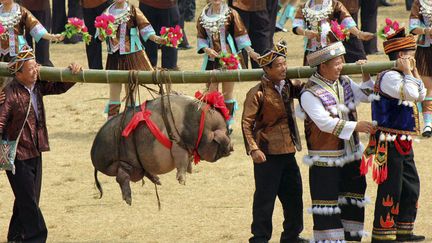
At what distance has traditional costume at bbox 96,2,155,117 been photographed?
12609 millimetres

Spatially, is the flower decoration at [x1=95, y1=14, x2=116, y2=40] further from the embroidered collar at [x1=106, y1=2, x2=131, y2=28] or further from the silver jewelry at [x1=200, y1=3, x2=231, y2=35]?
the silver jewelry at [x1=200, y1=3, x2=231, y2=35]

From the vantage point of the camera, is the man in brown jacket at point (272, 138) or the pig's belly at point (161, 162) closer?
the pig's belly at point (161, 162)

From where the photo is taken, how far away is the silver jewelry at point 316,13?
507 inches

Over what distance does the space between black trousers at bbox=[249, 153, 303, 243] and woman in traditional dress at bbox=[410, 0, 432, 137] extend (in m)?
3.79

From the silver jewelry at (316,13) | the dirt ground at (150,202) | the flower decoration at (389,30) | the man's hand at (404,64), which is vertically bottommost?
the dirt ground at (150,202)

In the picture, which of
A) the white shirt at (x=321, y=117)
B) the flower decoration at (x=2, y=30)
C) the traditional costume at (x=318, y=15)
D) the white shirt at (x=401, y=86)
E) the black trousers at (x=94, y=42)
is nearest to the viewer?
the white shirt at (x=321, y=117)

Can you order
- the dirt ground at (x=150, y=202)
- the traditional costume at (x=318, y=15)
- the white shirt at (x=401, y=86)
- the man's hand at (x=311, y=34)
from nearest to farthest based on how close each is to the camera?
1. the white shirt at (x=401, y=86)
2. the dirt ground at (x=150, y=202)
3. the man's hand at (x=311, y=34)
4. the traditional costume at (x=318, y=15)

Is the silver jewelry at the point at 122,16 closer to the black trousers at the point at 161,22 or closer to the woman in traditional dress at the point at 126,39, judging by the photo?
the woman in traditional dress at the point at 126,39

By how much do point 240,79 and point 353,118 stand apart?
844 millimetres

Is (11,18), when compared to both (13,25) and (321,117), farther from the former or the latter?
(321,117)

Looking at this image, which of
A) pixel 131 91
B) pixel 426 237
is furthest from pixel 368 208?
pixel 131 91

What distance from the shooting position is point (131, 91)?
29.7ft

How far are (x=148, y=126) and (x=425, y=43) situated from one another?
5223mm

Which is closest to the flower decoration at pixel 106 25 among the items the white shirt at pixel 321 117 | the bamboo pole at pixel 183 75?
the bamboo pole at pixel 183 75
